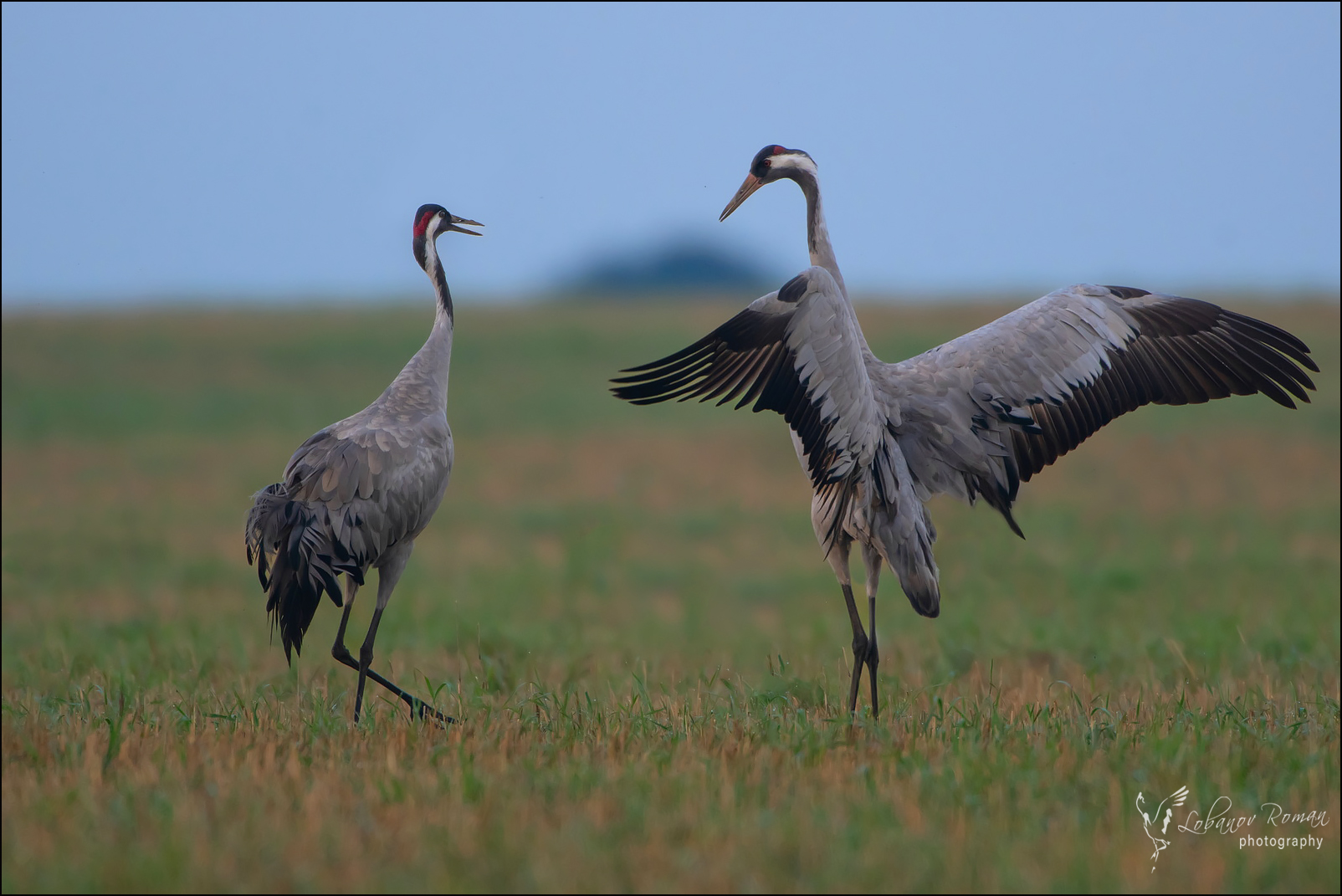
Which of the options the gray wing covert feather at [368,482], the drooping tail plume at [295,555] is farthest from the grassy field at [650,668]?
the gray wing covert feather at [368,482]

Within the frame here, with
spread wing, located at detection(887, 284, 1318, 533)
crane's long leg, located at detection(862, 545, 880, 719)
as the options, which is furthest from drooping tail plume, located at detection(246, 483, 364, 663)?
spread wing, located at detection(887, 284, 1318, 533)

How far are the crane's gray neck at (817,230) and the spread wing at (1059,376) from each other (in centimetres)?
61

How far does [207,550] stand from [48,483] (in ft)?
18.2

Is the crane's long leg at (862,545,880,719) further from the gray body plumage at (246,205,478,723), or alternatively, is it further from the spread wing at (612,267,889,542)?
the gray body plumage at (246,205,478,723)

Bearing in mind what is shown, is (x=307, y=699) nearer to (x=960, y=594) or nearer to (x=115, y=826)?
(x=115, y=826)

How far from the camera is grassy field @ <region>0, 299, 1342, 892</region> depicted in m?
3.50

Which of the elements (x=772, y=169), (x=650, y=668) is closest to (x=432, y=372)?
(x=772, y=169)

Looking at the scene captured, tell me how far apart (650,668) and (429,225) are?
3429 millimetres

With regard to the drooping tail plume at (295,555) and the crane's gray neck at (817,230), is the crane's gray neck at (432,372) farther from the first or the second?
the crane's gray neck at (817,230)

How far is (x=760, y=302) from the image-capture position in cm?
526

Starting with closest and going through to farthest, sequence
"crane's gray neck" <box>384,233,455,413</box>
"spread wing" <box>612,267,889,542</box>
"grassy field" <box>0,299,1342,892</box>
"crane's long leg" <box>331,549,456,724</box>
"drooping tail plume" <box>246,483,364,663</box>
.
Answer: "grassy field" <box>0,299,1342,892</box> < "spread wing" <box>612,267,889,542</box> < "drooping tail plume" <box>246,483,364,663</box> < "crane's long leg" <box>331,549,456,724</box> < "crane's gray neck" <box>384,233,455,413</box>

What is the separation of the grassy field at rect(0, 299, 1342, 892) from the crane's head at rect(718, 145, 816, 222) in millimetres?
2424

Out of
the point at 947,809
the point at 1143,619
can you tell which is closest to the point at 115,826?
the point at 947,809

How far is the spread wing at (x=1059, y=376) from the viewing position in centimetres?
594
